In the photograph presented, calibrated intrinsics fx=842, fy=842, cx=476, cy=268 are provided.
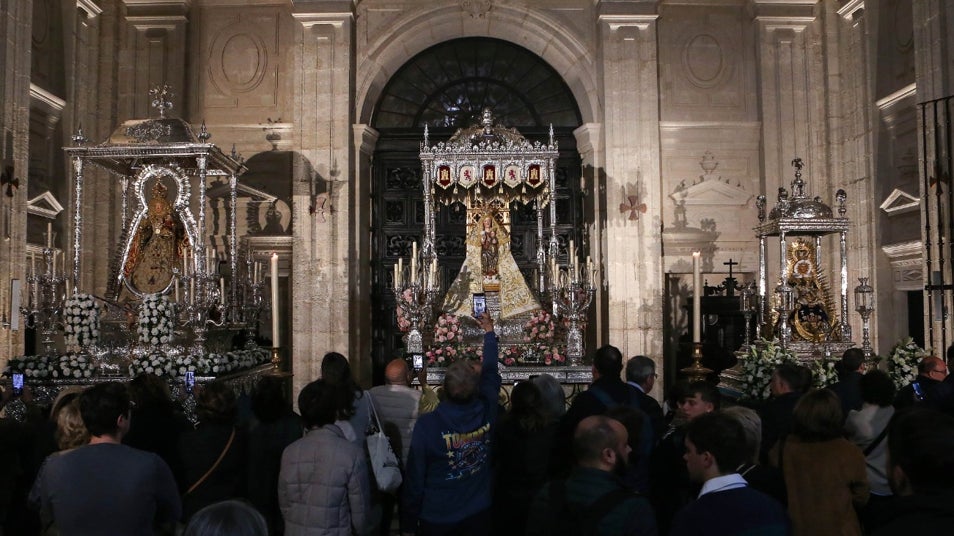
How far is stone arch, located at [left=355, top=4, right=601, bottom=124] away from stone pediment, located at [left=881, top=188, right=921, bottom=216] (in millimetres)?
4532

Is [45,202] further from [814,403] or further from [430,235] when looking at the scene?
[814,403]

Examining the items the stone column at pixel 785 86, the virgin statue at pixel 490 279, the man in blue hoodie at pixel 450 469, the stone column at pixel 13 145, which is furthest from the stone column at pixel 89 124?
the stone column at pixel 785 86

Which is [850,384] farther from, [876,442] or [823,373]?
[823,373]

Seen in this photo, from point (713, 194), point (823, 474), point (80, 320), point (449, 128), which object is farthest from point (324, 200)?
point (823, 474)

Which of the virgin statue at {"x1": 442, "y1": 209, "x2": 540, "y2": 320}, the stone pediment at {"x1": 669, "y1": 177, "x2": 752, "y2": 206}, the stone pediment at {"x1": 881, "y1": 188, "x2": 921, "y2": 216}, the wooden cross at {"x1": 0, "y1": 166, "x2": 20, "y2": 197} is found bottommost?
the virgin statue at {"x1": 442, "y1": 209, "x2": 540, "y2": 320}

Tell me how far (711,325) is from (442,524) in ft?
30.3

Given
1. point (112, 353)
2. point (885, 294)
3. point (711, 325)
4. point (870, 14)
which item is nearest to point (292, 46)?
point (112, 353)

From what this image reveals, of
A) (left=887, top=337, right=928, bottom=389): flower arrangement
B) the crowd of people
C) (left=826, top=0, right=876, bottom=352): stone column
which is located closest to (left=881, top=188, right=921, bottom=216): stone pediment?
(left=826, top=0, right=876, bottom=352): stone column

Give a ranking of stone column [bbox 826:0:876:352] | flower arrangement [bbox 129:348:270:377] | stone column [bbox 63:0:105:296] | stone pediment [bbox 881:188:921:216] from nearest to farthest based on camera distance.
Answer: flower arrangement [bbox 129:348:270:377] → stone pediment [bbox 881:188:921:216] → stone column [bbox 826:0:876:352] → stone column [bbox 63:0:105:296]

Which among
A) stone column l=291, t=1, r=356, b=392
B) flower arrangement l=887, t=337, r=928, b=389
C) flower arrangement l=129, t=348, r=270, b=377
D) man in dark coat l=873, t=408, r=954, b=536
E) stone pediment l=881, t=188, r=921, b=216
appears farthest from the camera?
stone column l=291, t=1, r=356, b=392

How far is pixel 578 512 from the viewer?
2.90m

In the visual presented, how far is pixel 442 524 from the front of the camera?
4.32 m

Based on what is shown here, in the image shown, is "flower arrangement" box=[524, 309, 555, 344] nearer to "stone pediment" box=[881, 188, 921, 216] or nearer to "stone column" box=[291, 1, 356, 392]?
"stone column" box=[291, 1, 356, 392]

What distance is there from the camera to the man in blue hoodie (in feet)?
14.1
